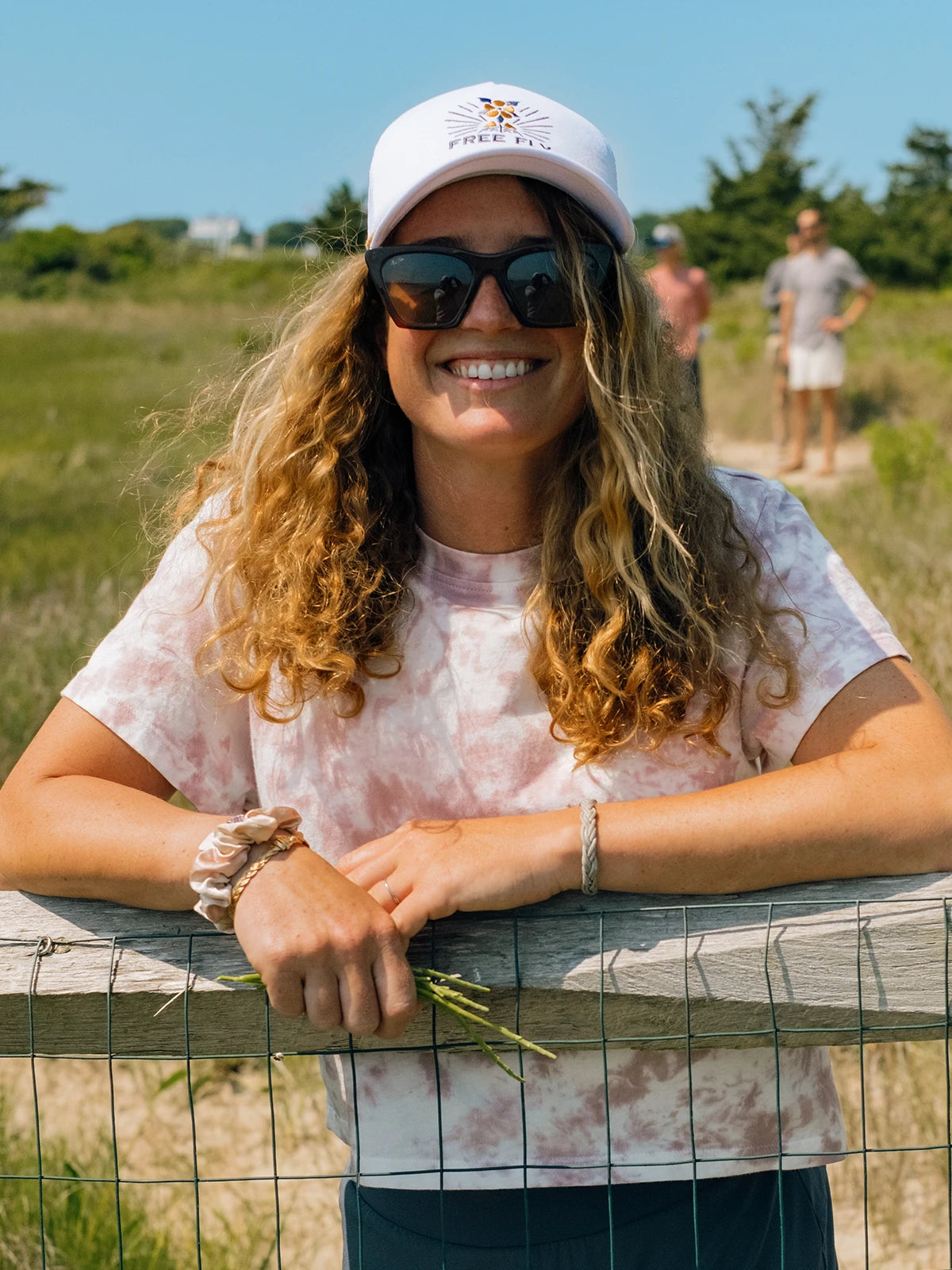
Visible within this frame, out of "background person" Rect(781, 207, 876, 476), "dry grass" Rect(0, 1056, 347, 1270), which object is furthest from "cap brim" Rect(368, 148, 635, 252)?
"background person" Rect(781, 207, 876, 476)

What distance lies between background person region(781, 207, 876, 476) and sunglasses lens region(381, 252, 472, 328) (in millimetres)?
9791

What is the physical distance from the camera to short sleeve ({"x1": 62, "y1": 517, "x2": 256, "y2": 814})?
1.67 meters

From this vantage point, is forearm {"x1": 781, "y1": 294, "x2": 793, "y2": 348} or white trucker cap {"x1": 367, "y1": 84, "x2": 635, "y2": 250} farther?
forearm {"x1": 781, "y1": 294, "x2": 793, "y2": 348}

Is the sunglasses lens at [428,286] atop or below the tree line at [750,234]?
below

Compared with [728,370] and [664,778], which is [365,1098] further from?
[728,370]

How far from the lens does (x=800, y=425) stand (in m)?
11.6

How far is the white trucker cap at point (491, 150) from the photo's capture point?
62.6 inches

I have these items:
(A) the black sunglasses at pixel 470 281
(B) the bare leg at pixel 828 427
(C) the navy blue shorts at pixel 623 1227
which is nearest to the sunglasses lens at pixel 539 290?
(A) the black sunglasses at pixel 470 281

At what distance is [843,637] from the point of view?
1601mm

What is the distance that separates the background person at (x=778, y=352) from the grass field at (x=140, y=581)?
980 mm

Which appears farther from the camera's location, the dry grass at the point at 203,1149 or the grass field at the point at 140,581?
the dry grass at the point at 203,1149

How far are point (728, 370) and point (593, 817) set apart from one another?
17.4 metres

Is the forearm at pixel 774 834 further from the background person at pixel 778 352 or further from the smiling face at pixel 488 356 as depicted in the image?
the background person at pixel 778 352

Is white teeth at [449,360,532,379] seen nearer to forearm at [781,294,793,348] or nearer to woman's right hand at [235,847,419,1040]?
woman's right hand at [235,847,419,1040]
